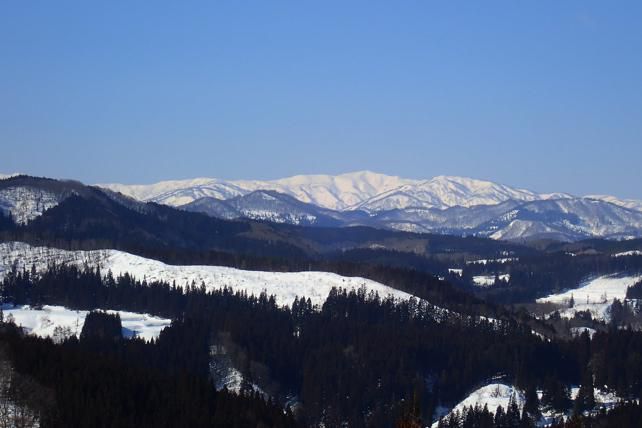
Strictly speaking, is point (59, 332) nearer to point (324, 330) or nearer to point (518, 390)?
point (324, 330)

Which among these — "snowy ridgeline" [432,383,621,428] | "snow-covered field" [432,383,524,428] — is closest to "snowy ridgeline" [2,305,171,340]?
"snow-covered field" [432,383,524,428]

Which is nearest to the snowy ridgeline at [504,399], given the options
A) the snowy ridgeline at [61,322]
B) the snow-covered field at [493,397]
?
the snow-covered field at [493,397]

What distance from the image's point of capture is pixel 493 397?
6068 inches

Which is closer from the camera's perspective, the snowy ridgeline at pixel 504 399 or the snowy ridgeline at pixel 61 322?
the snowy ridgeline at pixel 504 399

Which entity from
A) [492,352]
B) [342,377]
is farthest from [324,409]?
[492,352]

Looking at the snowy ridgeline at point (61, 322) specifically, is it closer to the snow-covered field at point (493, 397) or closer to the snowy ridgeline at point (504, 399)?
the snow-covered field at point (493, 397)

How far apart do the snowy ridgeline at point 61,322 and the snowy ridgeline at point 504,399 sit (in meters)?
56.2

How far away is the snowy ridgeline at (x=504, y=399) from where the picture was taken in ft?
485

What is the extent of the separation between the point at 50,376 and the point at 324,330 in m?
82.7

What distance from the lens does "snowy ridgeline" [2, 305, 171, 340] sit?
17850cm

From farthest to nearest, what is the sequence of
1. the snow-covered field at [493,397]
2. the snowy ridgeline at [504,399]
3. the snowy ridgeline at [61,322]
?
the snowy ridgeline at [61,322] → the snow-covered field at [493,397] → the snowy ridgeline at [504,399]

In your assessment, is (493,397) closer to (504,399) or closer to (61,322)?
(504,399)

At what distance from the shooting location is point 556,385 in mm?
152875

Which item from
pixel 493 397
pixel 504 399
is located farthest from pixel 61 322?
pixel 504 399
